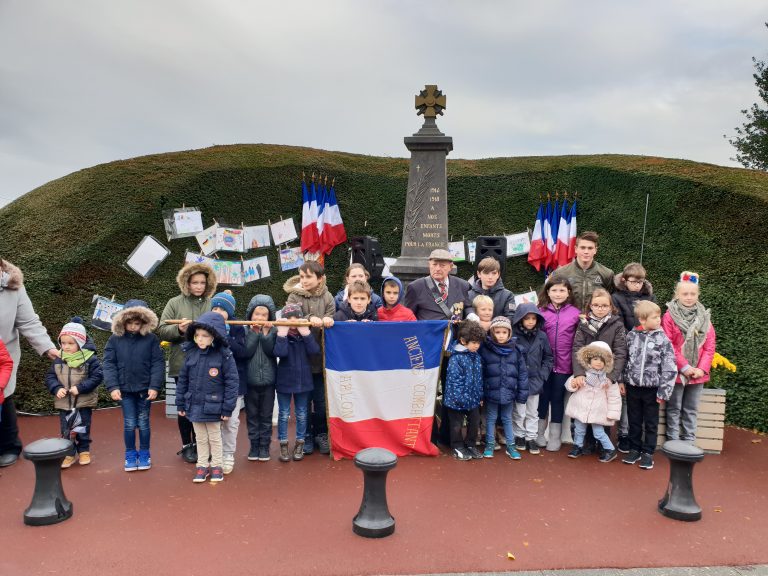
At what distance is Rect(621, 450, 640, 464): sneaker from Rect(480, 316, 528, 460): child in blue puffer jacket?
107 cm

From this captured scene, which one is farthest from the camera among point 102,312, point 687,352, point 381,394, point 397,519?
point 102,312

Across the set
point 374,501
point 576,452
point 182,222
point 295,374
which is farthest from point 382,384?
point 182,222

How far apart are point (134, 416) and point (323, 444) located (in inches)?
72.0

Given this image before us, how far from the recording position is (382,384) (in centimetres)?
570

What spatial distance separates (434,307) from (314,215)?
16.4ft

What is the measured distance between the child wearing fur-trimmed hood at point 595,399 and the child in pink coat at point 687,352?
2.45 feet

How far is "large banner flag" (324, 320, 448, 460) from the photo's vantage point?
5.62 meters

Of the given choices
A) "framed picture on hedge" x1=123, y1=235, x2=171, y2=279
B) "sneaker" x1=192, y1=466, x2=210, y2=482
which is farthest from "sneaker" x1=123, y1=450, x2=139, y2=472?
"framed picture on hedge" x1=123, y1=235, x2=171, y2=279

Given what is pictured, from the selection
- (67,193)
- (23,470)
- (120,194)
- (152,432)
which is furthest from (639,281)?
(67,193)

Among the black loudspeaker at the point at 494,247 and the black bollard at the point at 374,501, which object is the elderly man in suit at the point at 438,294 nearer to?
the black bollard at the point at 374,501

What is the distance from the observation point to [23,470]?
5285 millimetres

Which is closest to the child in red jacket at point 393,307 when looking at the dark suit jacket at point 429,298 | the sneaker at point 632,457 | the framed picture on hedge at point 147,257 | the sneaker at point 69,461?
the dark suit jacket at point 429,298

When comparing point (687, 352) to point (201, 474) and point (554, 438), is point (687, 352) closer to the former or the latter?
point (554, 438)

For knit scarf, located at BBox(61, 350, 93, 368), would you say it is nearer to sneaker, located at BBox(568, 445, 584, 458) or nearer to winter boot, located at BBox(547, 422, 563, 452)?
winter boot, located at BBox(547, 422, 563, 452)
